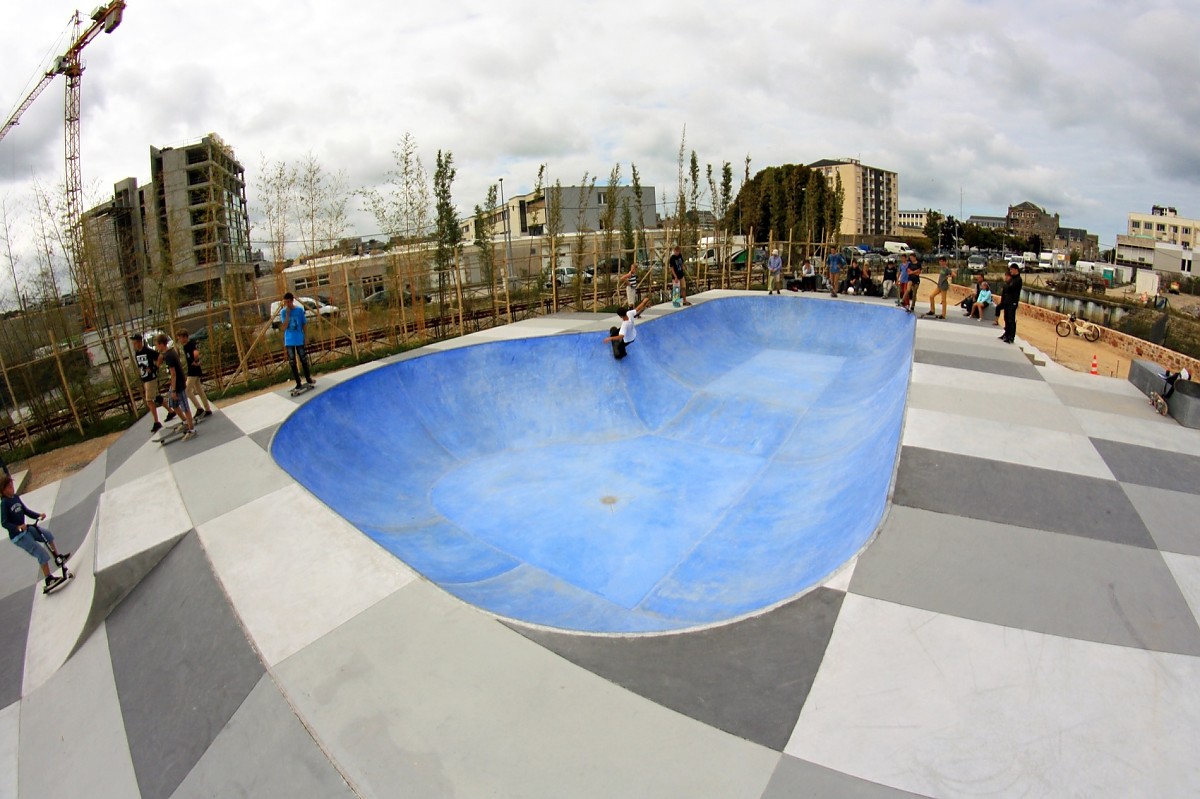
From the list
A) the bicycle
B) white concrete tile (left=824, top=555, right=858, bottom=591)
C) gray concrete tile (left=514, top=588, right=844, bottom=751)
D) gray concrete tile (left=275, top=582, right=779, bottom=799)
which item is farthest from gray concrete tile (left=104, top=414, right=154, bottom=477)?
the bicycle

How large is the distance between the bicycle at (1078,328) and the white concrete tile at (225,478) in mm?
23791

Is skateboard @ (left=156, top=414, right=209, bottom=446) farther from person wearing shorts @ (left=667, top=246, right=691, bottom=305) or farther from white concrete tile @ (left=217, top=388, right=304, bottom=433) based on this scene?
person wearing shorts @ (left=667, top=246, right=691, bottom=305)

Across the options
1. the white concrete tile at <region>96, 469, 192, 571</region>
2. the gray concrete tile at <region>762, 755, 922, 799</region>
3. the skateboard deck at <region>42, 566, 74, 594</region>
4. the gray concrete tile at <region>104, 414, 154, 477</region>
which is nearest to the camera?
the gray concrete tile at <region>762, 755, 922, 799</region>

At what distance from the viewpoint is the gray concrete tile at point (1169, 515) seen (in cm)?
434

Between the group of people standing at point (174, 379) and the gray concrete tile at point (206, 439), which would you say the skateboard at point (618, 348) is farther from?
the group of people standing at point (174, 379)

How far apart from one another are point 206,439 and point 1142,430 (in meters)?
11.6

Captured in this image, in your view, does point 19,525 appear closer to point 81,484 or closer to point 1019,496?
point 81,484

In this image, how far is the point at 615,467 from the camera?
8523 mm

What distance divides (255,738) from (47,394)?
40.8ft

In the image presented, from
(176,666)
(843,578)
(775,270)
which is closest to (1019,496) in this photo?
(843,578)

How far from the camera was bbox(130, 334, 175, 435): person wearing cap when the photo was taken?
8383mm

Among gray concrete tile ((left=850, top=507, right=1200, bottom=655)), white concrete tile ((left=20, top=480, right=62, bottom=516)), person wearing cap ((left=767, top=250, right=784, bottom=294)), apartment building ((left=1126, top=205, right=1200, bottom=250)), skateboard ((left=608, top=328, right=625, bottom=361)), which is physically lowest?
white concrete tile ((left=20, top=480, right=62, bottom=516))

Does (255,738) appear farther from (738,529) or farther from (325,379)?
(325,379)

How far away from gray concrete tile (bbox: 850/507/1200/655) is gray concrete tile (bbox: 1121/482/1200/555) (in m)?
0.36
